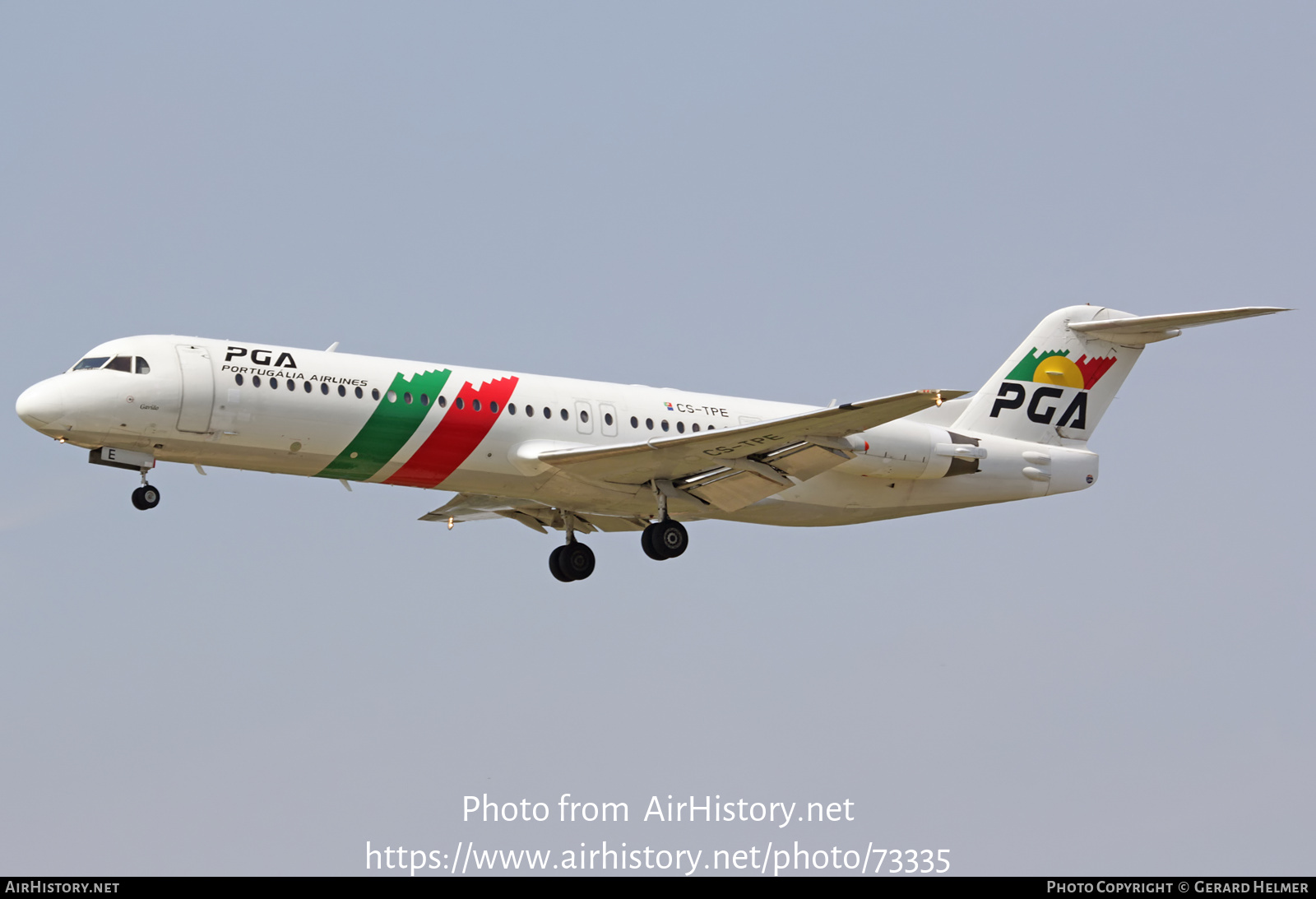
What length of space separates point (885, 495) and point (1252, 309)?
6.88 meters

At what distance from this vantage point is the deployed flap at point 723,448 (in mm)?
25109

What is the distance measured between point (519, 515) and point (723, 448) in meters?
5.68

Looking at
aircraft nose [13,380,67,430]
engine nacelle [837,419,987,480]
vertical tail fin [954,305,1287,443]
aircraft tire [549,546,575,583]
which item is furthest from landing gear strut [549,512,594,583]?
aircraft nose [13,380,67,430]

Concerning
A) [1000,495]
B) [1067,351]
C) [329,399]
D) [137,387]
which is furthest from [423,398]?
[1067,351]

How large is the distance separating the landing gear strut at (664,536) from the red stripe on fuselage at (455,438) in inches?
128

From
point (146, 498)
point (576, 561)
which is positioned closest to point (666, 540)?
point (576, 561)

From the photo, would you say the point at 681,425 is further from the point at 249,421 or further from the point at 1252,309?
the point at 1252,309

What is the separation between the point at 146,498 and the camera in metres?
24.7

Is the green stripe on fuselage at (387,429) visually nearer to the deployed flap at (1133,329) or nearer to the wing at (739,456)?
the wing at (739,456)

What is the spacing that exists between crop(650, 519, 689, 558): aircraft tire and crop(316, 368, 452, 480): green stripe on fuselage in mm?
4465

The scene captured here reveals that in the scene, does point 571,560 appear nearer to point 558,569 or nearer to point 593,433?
point 558,569

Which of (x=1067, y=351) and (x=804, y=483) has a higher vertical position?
(x=1067, y=351)

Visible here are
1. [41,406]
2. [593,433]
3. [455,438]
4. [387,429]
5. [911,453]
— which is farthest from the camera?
[911,453]

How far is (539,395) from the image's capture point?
26.9 m
